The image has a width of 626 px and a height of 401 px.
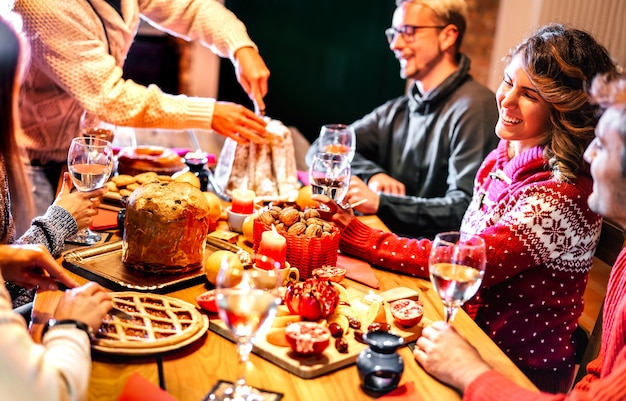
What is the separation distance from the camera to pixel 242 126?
2330 mm

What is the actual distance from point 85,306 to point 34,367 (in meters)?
0.27

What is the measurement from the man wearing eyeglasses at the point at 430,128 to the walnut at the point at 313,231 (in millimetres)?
982

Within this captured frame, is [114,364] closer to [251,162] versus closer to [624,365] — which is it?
[624,365]

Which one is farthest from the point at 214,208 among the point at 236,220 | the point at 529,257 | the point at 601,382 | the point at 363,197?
the point at 601,382

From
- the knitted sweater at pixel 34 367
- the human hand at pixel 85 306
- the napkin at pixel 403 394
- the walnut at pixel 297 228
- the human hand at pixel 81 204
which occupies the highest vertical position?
the knitted sweater at pixel 34 367

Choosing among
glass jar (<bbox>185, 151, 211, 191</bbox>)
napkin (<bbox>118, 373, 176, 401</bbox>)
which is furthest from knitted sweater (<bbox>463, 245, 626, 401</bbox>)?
glass jar (<bbox>185, 151, 211, 191</bbox>)

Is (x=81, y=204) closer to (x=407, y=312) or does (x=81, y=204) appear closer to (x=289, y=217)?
(x=289, y=217)

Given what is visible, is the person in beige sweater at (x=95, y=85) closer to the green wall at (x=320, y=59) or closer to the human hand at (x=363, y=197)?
the human hand at (x=363, y=197)

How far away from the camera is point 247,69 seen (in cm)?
255

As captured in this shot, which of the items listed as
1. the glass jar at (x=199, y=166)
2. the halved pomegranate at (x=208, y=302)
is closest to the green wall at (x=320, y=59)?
the glass jar at (x=199, y=166)

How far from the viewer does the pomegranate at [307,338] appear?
128cm

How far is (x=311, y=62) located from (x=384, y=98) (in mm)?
720

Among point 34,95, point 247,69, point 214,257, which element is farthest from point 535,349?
point 34,95

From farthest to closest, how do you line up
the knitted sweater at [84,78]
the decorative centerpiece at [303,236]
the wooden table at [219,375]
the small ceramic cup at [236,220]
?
the knitted sweater at [84,78] → the small ceramic cup at [236,220] → the decorative centerpiece at [303,236] → the wooden table at [219,375]
